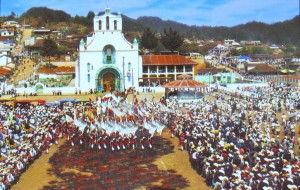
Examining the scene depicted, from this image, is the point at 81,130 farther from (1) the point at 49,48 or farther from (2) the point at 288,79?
(1) the point at 49,48

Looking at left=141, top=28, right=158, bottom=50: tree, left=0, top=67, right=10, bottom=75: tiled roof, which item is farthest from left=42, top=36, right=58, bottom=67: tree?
left=141, top=28, right=158, bottom=50: tree

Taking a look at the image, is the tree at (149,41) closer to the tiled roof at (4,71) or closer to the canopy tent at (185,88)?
the tiled roof at (4,71)

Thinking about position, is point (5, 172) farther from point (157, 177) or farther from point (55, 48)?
point (55, 48)

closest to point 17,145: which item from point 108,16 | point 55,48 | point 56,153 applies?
point 56,153

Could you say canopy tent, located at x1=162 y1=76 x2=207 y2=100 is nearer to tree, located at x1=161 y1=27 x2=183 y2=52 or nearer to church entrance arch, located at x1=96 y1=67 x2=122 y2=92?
church entrance arch, located at x1=96 y1=67 x2=122 y2=92

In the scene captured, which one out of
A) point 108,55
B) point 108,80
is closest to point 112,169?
point 108,80

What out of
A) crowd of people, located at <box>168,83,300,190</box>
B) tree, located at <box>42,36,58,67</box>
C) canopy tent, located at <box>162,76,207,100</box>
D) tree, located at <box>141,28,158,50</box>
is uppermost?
tree, located at <box>141,28,158,50</box>
